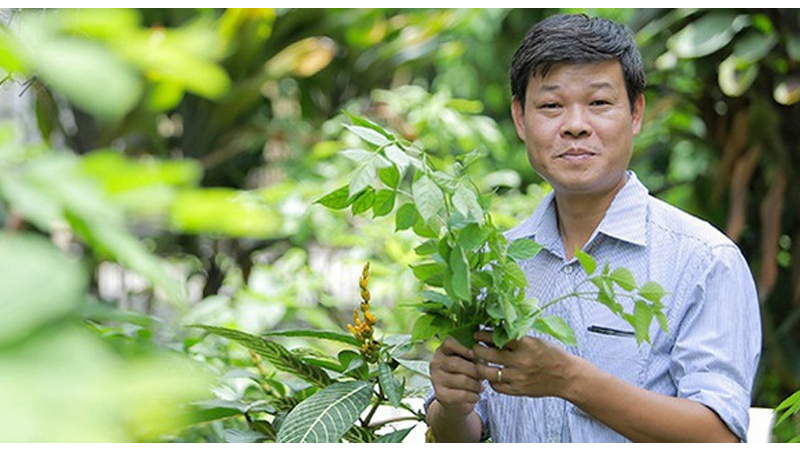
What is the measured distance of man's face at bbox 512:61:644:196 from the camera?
4.06 ft

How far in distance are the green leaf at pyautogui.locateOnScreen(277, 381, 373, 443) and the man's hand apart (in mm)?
151

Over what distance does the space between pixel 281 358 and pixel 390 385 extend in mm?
161

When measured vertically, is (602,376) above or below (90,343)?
below

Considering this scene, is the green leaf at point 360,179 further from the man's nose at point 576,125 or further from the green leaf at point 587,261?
the man's nose at point 576,125

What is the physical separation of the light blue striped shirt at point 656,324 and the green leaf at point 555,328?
0.21 m

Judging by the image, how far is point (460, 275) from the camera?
971 millimetres

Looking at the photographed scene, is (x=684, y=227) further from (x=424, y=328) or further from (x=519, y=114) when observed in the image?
(x=424, y=328)

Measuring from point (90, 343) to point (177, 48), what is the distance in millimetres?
107

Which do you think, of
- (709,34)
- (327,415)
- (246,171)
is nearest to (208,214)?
(327,415)

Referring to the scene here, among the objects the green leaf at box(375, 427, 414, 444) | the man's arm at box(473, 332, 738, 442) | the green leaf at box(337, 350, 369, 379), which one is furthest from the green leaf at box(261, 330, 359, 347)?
the man's arm at box(473, 332, 738, 442)

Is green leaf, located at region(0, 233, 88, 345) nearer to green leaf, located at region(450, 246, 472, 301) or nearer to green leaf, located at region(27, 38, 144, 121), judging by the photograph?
green leaf, located at region(27, 38, 144, 121)

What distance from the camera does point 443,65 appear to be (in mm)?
5641

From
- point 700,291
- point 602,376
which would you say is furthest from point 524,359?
point 700,291

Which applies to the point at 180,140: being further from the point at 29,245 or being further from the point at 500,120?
the point at 29,245
